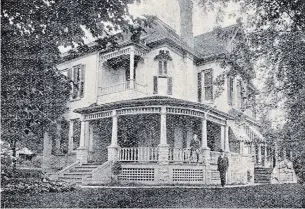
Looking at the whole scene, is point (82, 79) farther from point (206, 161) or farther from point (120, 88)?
point (206, 161)

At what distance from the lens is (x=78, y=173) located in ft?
45.6

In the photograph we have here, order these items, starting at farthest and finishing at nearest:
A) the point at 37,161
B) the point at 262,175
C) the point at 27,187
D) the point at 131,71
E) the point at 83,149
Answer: the point at 262,175
the point at 37,161
the point at 131,71
the point at 83,149
the point at 27,187

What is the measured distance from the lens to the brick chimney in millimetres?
17478

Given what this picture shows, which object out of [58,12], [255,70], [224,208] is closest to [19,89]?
[58,12]

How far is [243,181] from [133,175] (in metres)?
5.92

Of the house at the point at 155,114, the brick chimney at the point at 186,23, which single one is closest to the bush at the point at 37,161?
the house at the point at 155,114

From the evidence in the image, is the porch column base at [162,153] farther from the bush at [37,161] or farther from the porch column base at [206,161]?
the bush at [37,161]

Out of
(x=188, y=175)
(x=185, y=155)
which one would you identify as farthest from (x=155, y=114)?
(x=188, y=175)

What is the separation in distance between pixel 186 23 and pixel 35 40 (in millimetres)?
13431

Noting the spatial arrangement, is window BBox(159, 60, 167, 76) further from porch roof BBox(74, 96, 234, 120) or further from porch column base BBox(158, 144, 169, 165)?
porch column base BBox(158, 144, 169, 165)

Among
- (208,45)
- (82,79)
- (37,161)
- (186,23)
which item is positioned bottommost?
(37,161)

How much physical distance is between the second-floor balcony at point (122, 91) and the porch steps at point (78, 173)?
123 inches

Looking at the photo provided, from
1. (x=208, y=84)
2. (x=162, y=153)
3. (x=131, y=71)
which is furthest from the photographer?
(x=208, y=84)

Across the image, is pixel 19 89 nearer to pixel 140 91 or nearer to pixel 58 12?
pixel 58 12
